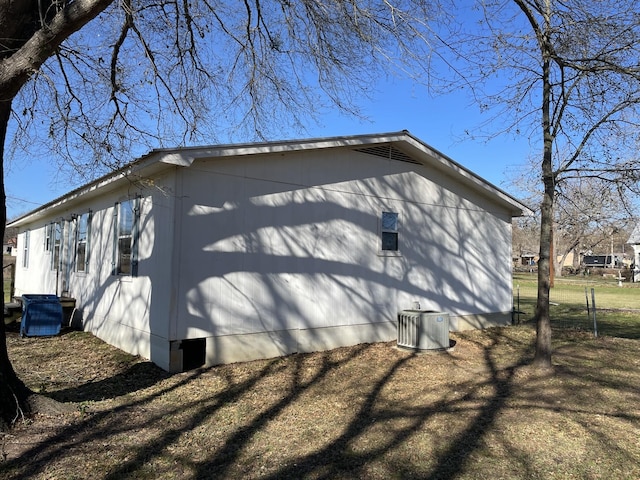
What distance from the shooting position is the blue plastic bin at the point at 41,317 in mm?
9969

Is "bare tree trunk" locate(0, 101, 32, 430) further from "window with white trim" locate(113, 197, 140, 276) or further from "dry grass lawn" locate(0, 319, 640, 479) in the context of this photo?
"window with white trim" locate(113, 197, 140, 276)

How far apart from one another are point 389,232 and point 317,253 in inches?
78.0

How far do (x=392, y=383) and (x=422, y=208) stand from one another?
489 centimetres

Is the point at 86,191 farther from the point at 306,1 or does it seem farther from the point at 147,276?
the point at 306,1

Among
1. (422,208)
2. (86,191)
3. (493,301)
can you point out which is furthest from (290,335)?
(493,301)

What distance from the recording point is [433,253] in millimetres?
10867

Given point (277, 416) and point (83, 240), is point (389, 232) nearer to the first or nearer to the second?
point (277, 416)

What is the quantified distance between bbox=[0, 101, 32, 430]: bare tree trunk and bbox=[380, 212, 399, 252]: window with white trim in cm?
670

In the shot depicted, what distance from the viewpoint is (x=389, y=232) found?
1009 cm

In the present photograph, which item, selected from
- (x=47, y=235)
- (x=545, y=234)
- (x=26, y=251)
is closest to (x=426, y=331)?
(x=545, y=234)

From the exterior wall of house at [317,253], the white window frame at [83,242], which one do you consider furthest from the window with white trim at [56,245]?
the exterior wall of house at [317,253]

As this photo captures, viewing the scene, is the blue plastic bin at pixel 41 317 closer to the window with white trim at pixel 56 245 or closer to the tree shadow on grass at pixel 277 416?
the window with white trim at pixel 56 245

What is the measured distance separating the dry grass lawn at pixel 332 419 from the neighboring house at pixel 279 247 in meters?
0.74

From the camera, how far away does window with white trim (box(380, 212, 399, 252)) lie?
9.96 m
